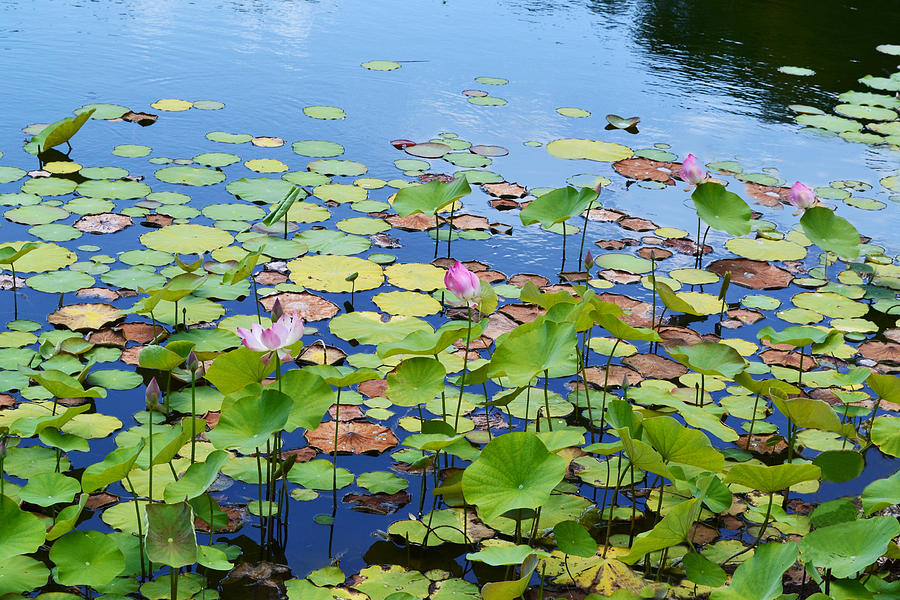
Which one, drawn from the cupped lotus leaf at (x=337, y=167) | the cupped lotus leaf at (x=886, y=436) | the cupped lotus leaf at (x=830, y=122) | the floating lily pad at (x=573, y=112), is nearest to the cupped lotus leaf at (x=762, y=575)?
the cupped lotus leaf at (x=886, y=436)

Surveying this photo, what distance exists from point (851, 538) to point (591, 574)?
0.50 m

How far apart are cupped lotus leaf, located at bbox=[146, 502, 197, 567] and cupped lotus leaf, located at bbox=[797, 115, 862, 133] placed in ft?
14.6

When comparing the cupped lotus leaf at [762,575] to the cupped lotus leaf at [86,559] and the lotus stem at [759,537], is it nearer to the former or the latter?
the lotus stem at [759,537]

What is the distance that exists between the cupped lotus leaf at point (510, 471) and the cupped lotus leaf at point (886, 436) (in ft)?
2.50

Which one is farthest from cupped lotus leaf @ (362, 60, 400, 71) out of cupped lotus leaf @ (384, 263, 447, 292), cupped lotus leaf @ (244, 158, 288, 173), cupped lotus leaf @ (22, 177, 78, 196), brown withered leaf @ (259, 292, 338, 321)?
brown withered leaf @ (259, 292, 338, 321)

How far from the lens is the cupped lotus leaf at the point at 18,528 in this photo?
1.51 m

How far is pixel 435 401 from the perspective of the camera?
231 cm

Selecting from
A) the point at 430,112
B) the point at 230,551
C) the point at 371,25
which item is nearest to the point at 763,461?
the point at 230,551

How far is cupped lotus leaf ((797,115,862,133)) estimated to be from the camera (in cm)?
489

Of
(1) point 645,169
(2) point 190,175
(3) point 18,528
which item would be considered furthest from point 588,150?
(3) point 18,528

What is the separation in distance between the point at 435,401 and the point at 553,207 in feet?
2.80

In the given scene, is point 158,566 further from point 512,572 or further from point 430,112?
point 430,112

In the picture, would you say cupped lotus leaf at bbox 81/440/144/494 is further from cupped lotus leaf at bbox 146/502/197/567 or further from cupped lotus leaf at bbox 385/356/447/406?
cupped lotus leaf at bbox 385/356/447/406

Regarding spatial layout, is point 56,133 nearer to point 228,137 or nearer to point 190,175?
point 190,175
